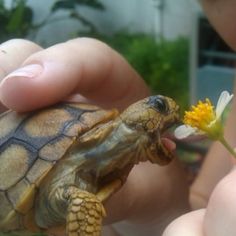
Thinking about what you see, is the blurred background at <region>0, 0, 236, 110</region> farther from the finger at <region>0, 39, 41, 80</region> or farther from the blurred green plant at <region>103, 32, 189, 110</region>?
Result: the finger at <region>0, 39, 41, 80</region>

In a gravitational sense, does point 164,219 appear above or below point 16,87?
below

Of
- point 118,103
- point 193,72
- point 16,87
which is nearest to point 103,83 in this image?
point 118,103

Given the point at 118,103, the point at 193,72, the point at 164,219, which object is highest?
the point at 118,103

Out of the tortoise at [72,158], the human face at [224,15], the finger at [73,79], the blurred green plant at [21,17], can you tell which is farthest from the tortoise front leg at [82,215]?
the blurred green plant at [21,17]

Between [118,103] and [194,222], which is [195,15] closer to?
[118,103]

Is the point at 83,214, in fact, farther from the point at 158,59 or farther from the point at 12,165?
the point at 158,59

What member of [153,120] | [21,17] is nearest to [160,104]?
[153,120]

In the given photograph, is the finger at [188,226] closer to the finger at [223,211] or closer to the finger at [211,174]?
the finger at [223,211]
